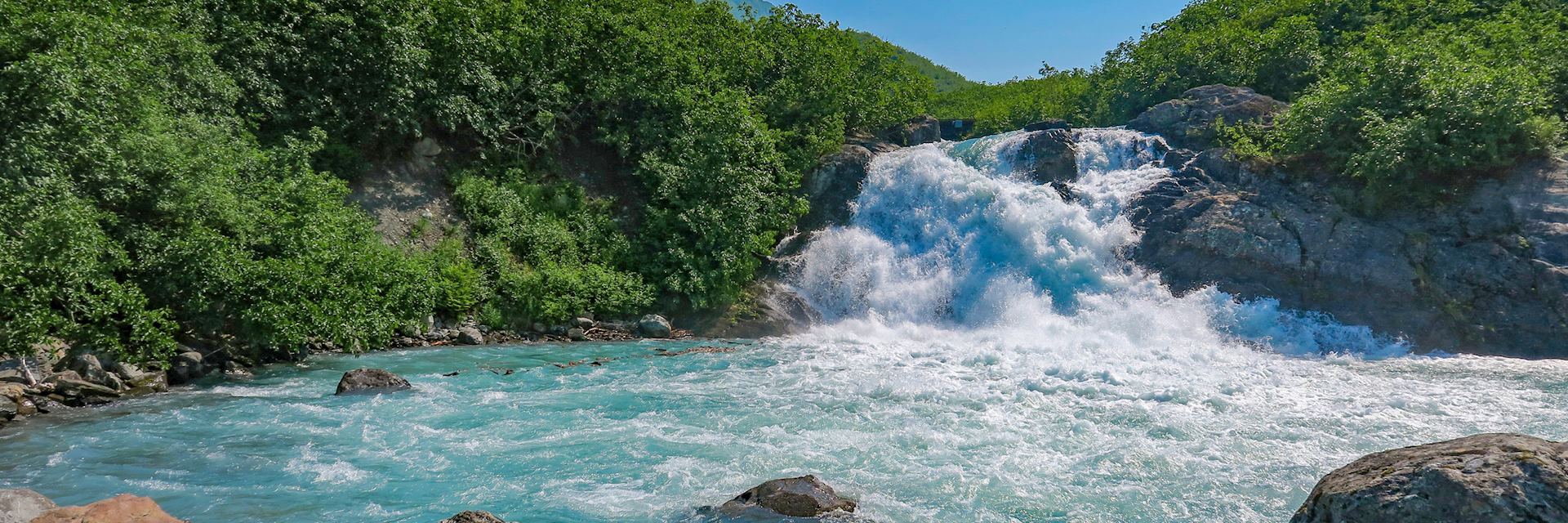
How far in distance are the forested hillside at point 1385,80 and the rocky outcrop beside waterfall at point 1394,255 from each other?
81 cm

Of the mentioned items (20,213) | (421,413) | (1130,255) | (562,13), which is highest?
(562,13)

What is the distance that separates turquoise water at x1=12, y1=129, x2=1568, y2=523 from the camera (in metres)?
8.50

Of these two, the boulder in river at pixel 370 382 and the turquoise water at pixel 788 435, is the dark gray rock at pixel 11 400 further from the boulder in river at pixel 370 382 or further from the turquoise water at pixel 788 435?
the boulder in river at pixel 370 382

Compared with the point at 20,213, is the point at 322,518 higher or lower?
lower

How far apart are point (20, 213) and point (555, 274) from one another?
10.6 metres

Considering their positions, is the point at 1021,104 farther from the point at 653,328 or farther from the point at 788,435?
the point at 788,435

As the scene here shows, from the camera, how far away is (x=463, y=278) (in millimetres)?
19812

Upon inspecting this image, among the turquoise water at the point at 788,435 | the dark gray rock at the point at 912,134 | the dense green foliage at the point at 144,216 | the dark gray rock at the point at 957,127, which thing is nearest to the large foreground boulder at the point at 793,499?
the turquoise water at the point at 788,435

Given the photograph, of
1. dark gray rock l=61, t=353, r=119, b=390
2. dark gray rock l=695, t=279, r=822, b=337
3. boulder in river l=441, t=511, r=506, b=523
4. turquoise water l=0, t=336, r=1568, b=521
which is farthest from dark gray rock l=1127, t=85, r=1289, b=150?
dark gray rock l=61, t=353, r=119, b=390

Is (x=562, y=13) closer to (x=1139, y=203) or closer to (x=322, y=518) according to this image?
(x=1139, y=203)

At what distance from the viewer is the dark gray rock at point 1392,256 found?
17312 mm

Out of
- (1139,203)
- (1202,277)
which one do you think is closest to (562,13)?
(1139,203)

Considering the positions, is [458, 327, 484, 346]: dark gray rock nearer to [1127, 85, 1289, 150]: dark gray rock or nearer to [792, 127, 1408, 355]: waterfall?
[792, 127, 1408, 355]: waterfall

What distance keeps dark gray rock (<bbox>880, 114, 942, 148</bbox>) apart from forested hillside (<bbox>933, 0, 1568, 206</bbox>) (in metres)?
7.14
